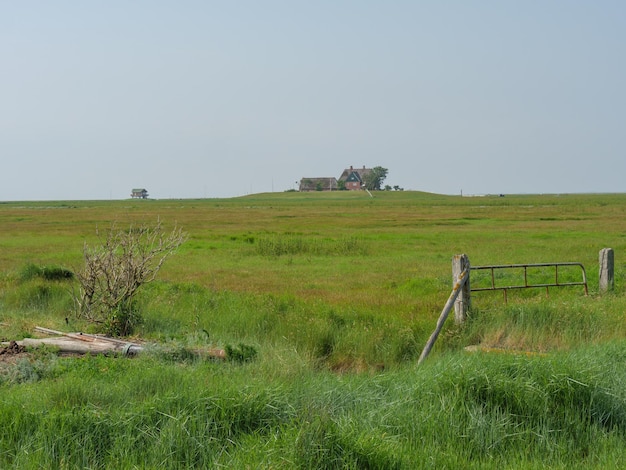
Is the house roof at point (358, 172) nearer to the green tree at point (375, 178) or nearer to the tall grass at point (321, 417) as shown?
the green tree at point (375, 178)

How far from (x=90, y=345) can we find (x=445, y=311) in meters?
5.23

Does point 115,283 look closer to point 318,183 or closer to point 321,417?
point 321,417

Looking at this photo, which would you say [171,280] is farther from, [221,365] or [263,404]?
[263,404]

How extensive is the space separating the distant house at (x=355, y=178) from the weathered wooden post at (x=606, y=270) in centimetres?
15347

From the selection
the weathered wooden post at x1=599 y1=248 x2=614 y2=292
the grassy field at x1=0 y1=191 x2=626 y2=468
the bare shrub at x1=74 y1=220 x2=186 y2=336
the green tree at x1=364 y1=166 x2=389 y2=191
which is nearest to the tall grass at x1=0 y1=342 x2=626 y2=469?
the grassy field at x1=0 y1=191 x2=626 y2=468

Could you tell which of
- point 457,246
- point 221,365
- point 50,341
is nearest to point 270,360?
point 221,365

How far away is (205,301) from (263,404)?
8378 millimetres

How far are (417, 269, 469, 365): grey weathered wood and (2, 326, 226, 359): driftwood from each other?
289 cm

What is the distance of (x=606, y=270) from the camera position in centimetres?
1537

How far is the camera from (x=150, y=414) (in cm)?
707

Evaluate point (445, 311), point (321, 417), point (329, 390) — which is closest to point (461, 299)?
point (445, 311)

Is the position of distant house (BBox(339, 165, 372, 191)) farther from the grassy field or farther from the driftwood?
the driftwood

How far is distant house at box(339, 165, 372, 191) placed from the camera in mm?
169750

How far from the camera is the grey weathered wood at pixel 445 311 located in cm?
992
